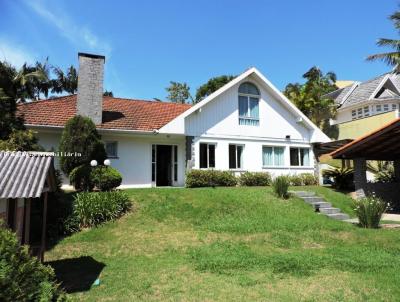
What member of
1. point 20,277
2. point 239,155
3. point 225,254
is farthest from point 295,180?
point 20,277

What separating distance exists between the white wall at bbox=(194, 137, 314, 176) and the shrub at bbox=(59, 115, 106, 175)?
21.0ft

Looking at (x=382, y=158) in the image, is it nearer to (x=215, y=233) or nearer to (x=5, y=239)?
(x=215, y=233)

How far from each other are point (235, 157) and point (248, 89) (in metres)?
4.67

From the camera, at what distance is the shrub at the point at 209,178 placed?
20219 millimetres

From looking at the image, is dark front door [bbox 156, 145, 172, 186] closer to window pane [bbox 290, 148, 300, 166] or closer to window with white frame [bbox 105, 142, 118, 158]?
window with white frame [bbox 105, 142, 118, 158]

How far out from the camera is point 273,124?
2441cm

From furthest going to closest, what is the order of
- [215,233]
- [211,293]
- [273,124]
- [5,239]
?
[273,124]
[215,233]
[211,293]
[5,239]

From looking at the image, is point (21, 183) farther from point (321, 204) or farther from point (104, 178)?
point (321, 204)

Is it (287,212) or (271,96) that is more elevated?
(271,96)

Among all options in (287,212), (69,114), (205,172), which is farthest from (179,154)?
(287,212)

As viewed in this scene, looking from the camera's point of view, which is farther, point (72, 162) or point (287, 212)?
point (72, 162)

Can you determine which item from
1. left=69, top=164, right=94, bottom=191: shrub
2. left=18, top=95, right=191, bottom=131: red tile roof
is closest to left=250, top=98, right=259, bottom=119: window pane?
left=18, top=95, right=191, bottom=131: red tile roof

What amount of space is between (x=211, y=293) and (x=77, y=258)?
17.1 feet

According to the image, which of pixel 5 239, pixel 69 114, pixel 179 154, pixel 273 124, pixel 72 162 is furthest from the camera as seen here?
pixel 273 124
